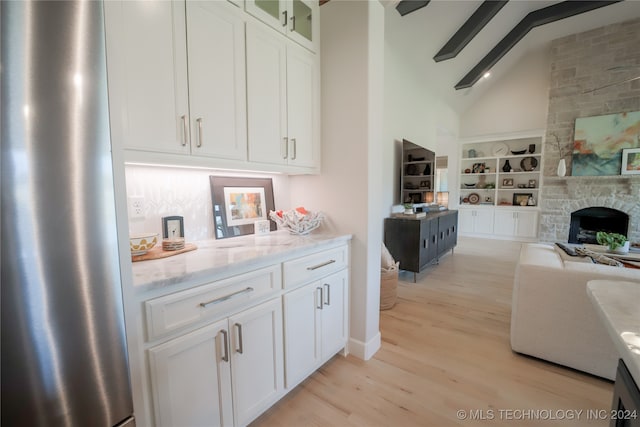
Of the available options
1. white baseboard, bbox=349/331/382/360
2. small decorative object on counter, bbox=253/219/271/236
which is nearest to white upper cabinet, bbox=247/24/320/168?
small decorative object on counter, bbox=253/219/271/236

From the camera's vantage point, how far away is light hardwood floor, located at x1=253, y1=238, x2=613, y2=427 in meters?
1.48

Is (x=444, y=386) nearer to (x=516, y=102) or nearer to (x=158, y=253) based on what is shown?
(x=158, y=253)

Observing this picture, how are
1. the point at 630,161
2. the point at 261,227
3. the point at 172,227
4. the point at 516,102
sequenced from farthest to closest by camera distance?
the point at 516,102, the point at 630,161, the point at 261,227, the point at 172,227

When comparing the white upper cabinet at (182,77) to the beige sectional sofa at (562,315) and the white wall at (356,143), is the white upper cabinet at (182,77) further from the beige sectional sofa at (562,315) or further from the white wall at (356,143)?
the beige sectional sofa at (562,315)

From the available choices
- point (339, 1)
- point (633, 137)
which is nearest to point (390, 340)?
point (339, 1)

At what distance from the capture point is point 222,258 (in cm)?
127

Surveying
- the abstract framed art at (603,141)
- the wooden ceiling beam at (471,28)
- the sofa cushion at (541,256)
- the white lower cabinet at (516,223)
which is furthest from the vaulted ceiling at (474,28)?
the white lower cabinet at (516,223)

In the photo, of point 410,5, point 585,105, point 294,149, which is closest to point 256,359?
point 294,149

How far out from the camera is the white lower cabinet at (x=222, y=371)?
3.36 ft

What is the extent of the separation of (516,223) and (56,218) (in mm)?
7398

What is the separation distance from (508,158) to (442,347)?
5.95 m

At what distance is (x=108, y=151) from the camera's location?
749 mm

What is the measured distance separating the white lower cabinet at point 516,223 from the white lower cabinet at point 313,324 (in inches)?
231

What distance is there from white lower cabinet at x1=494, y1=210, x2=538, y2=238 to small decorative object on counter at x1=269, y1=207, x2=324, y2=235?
6006 millimetres
